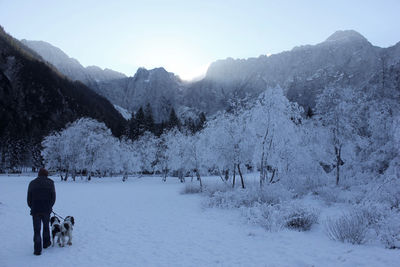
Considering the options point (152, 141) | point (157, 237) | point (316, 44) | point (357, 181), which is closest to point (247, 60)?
point (316, 44)

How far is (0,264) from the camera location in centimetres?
629

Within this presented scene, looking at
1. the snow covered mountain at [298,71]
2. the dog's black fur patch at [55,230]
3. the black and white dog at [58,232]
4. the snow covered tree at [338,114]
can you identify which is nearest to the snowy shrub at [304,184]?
the snow covered tree at [338,114]

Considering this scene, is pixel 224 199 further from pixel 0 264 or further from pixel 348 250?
pixel 0 264

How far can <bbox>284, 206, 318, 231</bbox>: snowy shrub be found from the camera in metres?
8.96

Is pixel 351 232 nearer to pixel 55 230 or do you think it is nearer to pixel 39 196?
pixel 55 230

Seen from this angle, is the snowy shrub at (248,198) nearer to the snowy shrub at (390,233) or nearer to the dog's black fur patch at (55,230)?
the snowy shrub at (390,233)

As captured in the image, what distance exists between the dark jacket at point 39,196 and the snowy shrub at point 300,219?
8143mm

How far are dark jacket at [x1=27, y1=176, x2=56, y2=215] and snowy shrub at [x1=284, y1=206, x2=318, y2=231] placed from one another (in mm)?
8143

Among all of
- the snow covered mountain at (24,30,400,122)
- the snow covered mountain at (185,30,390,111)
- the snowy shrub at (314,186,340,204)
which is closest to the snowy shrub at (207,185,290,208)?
the snowy shrub at (314,186,340,204)

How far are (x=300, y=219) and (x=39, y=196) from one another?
8824 millimetres

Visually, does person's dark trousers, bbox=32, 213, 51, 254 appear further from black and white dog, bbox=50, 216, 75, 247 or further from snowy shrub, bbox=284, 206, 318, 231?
snowy shrub, bbox=284, 206, 318, 231

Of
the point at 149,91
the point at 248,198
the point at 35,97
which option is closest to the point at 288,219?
the point at 248,198

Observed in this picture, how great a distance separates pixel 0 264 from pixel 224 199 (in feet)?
36.3

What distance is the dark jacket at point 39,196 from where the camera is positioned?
7.06 metres
